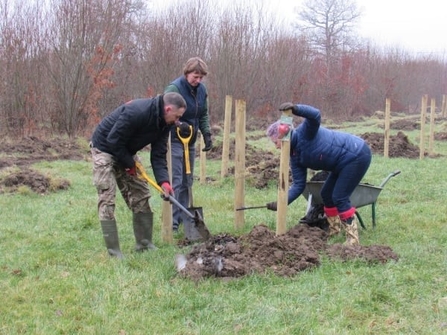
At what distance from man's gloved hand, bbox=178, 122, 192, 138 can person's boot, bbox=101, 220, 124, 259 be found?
4.37ft

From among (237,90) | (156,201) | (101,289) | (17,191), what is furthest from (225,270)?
(237,90)

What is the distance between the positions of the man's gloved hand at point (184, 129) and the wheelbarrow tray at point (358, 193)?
1.49m

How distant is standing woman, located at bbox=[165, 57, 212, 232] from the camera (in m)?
5.69

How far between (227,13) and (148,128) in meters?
20.0

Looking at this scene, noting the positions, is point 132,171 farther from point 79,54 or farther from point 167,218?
point 79,54

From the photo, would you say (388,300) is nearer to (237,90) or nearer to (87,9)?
(87,9)

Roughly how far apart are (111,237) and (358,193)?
110 inches

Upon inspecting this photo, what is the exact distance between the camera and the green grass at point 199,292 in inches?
137

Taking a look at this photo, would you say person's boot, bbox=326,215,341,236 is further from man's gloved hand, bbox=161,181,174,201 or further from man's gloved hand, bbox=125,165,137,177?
man's gloved hand, bbox=125,165,137,177

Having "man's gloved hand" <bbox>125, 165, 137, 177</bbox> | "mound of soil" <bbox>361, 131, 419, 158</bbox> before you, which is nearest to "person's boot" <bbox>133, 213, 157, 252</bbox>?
"man's gloved hand" <bbox>125, 165, 137, 177</bbox>

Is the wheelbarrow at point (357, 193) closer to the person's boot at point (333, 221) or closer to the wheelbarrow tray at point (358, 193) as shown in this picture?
the wheelbarrow tray at point (358, 193)

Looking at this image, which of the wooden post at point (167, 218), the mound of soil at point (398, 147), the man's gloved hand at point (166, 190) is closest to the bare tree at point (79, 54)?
the mound of soil at point (398, 147)

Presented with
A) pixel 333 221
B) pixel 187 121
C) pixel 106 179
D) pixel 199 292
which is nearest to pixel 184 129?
pixel 187 121

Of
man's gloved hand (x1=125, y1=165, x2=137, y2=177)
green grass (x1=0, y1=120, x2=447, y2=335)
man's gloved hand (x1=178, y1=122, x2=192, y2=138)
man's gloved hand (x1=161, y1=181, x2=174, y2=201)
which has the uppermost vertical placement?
man's gloved hand (x1=178, y1=122, x2=192, y2=138)
